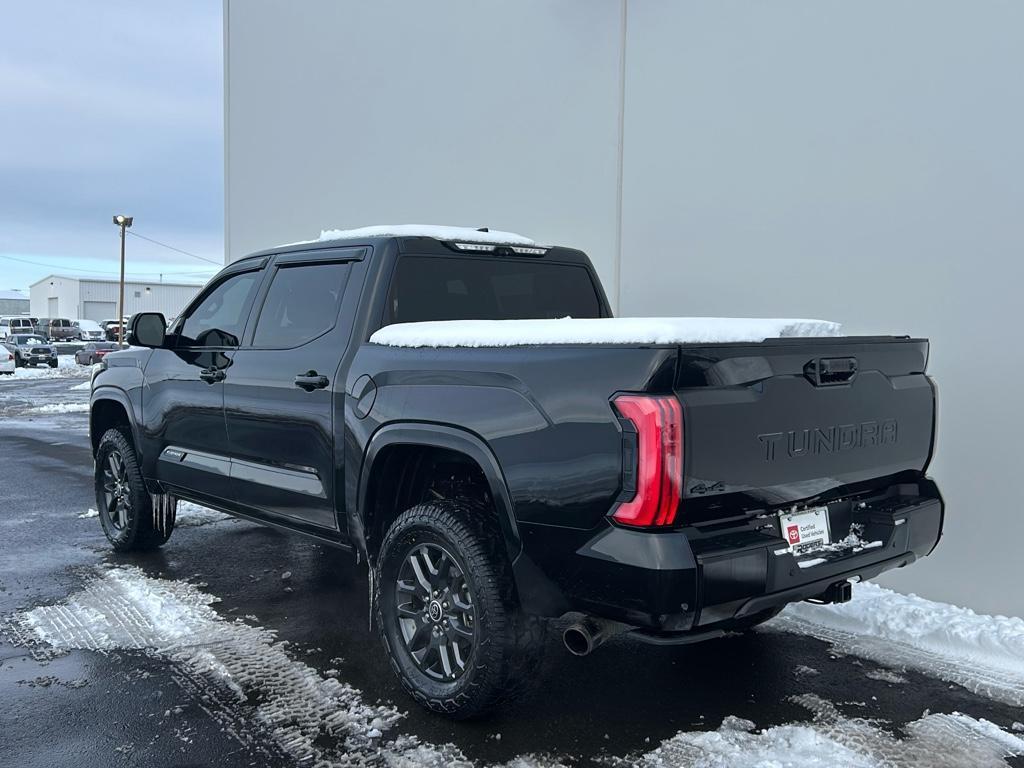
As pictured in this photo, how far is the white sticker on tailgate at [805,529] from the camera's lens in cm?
312

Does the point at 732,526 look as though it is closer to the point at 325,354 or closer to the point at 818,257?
the point at 325,354

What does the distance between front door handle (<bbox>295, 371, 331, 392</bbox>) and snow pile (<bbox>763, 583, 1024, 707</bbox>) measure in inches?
108

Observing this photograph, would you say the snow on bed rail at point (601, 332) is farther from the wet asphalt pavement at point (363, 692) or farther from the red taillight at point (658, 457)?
the wet asphalt pavement at point (363, 692)

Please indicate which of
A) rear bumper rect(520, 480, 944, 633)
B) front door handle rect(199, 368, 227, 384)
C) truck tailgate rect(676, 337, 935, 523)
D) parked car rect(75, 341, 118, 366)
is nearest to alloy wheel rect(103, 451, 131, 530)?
front door handle rect(199, 368, 227, 384)

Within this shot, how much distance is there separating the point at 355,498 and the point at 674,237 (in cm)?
388

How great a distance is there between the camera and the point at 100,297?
281 feet

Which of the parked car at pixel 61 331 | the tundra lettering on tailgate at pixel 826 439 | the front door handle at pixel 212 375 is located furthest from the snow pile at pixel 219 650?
the parked car at pixel 61 331

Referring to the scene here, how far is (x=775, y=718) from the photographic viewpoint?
358 centimetres

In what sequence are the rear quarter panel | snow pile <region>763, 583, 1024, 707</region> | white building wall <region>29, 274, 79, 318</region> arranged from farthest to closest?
white building wall <region>29, 274, 79, 318</region> < snow pile <region>763, 583, 1024, 707</region> < the rear quarter panel

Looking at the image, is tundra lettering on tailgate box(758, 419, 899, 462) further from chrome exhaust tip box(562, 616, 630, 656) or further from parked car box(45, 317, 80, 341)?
parked car box(45, 317, 80, 341)

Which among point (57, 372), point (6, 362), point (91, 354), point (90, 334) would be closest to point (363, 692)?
point (6, 362)

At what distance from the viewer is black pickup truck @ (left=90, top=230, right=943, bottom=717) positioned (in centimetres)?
283

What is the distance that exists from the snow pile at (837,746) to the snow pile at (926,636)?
476 millimetres

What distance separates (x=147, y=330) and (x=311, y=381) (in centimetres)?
157
